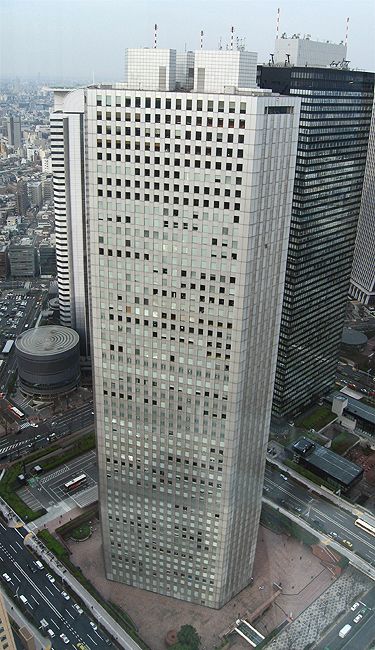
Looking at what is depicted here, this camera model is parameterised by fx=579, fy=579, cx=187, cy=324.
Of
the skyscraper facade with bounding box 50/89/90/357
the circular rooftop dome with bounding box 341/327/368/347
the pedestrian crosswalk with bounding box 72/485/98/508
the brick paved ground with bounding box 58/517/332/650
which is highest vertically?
the skyscraper facade with bounding box 50/89/90/357

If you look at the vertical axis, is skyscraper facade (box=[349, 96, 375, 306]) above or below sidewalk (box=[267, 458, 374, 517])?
above

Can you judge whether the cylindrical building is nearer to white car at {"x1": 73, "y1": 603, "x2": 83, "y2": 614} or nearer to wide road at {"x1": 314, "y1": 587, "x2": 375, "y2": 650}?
white car at {"x1": 73, "y1": 603, "x2": 83, "y2": 614}

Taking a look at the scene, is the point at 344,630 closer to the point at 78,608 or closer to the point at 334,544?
the point at 334,544

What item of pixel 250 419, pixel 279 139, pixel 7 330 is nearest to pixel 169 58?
pixel 279 139

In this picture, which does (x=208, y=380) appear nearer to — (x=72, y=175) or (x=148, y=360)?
(x=148, y=360)

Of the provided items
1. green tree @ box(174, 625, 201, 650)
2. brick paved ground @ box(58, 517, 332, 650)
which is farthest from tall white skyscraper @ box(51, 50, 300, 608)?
green tree @ box(174, 625, 201, 650)

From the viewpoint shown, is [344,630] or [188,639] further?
[344,630]

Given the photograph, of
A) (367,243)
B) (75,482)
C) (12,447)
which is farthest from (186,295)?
(367,243)
